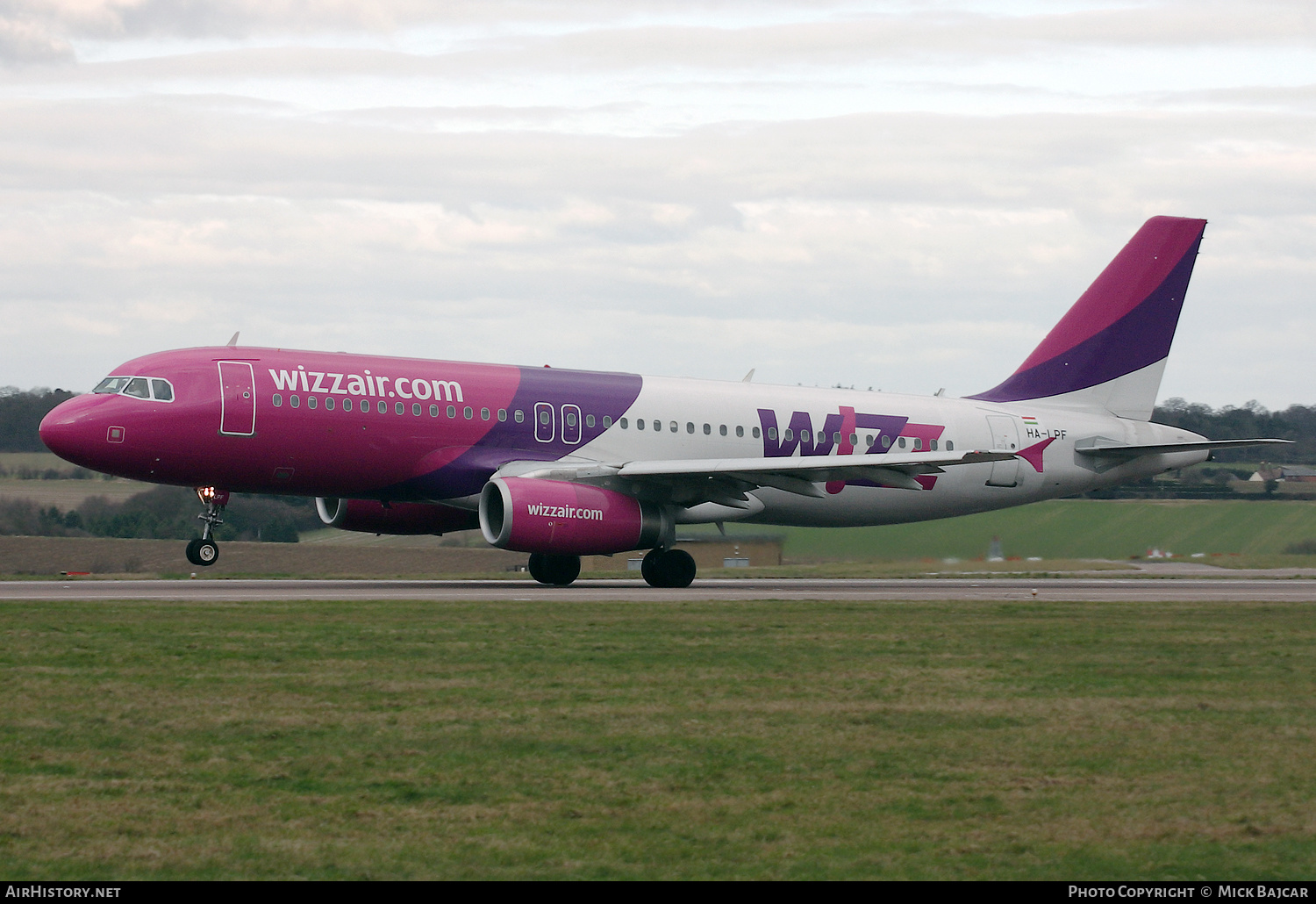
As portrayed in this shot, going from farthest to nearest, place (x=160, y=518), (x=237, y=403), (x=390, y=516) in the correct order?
(x=160, y=518)
(x=390, y=516)
(x=237, y=403)

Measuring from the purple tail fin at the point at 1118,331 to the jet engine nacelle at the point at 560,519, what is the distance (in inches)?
476

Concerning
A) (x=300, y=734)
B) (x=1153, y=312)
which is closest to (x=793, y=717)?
(x=300, y=734)

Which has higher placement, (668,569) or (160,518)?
(160,518)

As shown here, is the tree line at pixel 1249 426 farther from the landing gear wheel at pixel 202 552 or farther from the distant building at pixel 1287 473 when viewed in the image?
the landing gear wheel at pixel 202 552

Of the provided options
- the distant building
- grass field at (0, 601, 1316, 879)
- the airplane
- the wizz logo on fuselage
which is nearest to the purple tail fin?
the airplane

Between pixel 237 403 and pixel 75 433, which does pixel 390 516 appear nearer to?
pixel 237 403

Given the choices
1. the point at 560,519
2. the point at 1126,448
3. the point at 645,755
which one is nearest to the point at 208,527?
the point at 560,519

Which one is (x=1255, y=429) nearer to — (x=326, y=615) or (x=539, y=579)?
(x=539, y=579)

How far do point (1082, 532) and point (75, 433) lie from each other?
24.7 metres

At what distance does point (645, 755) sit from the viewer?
32.6 ft

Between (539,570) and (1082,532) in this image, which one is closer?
(539,570)

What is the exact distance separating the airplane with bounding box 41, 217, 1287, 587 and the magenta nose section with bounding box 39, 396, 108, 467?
36 mm
